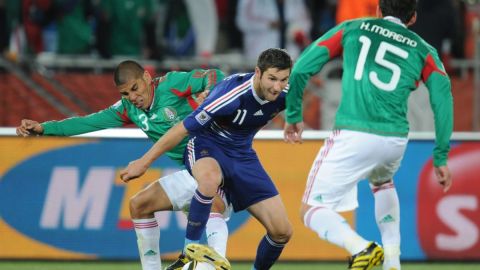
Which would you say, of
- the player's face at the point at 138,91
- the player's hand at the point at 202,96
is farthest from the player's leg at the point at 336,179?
the player's face at the point at 138,91

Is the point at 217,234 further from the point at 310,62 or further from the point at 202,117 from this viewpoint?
the point at 310,62

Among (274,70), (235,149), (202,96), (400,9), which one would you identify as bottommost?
(235,149)

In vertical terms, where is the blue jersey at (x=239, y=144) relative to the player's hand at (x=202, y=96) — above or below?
below

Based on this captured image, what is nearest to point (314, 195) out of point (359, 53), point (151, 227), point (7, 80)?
point (359, 53)

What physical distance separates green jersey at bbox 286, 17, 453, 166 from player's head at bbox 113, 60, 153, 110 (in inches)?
51.9

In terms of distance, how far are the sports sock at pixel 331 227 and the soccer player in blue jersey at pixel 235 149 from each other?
0.76m

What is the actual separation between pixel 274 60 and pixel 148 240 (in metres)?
1.63

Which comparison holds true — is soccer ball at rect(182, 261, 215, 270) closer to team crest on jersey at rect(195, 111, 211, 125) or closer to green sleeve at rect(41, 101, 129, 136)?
team crest on jersey at rect(195, 111, 211, 125)

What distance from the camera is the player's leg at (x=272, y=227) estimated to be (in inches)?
320

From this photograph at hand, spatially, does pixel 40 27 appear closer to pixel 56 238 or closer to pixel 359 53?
pixel 56 238

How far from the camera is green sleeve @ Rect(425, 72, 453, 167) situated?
727 cm

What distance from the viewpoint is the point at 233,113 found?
7891mm

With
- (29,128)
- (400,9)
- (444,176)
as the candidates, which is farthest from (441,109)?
(29,128)

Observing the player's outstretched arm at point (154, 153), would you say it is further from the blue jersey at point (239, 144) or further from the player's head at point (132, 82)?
the player's head at point (132, 82)
